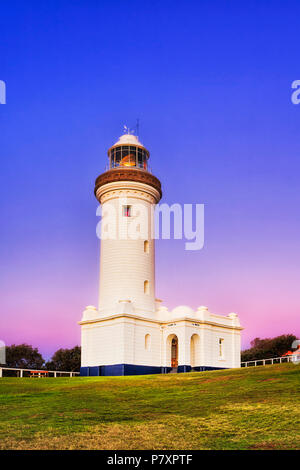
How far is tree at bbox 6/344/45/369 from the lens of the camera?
222ft

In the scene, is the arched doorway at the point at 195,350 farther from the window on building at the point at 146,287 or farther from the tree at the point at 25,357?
the tree at the point at 25,357

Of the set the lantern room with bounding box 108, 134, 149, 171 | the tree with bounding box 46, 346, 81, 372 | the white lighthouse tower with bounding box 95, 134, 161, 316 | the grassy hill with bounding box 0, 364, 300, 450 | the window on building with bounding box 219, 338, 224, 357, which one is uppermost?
the lantern room with bounding box 108, 134, 149, 171

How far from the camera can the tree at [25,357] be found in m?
67.6

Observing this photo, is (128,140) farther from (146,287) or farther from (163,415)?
(163,415)

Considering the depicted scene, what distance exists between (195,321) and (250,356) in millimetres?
34921

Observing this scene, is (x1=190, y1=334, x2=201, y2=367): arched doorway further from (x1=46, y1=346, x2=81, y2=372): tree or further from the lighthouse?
(x1=46, y1=346, x2=81, y2=372): tree

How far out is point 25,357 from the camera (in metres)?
68.1

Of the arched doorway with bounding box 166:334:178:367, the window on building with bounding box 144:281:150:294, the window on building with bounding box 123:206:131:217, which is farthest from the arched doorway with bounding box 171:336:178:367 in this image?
the window on building with bounding box 123:206:131:217

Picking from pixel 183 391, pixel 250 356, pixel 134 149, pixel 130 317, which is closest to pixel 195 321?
pixel 130 317

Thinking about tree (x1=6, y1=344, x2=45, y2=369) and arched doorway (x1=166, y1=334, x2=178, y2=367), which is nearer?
A: arched doorway (x1=166, y1=334, x2=178, y2=367)

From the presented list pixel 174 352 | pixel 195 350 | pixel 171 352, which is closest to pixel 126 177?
pixel 195 350

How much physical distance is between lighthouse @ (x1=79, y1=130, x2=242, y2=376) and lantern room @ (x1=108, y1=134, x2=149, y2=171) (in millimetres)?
156

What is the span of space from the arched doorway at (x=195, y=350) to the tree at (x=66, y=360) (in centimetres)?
3117
